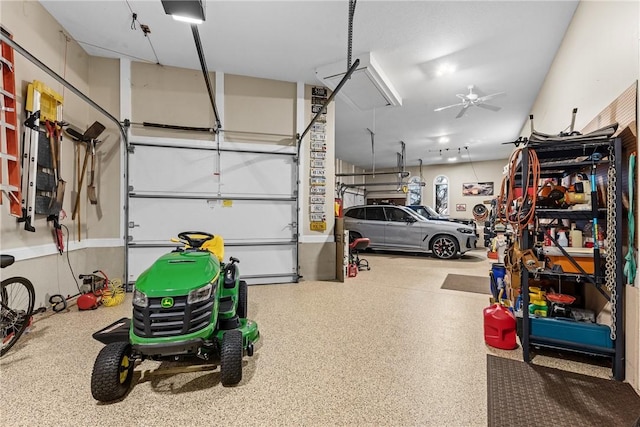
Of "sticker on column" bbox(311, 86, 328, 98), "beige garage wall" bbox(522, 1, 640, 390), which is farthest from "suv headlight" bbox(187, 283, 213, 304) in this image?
"sticker on column" bbox(311, 86, 328, 98)

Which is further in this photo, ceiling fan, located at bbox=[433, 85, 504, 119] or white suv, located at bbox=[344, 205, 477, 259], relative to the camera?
white suv, located at bbox=[344, 205, 477, 259]

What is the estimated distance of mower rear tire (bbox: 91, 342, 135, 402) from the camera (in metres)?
1.52

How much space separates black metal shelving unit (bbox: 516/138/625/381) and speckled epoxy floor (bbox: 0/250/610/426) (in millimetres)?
157

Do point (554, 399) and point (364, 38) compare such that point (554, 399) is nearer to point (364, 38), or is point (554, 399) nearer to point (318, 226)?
point (318, 226)

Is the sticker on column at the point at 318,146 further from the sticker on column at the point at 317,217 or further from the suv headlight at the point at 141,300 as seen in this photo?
the suv headlight at the point at 141,300

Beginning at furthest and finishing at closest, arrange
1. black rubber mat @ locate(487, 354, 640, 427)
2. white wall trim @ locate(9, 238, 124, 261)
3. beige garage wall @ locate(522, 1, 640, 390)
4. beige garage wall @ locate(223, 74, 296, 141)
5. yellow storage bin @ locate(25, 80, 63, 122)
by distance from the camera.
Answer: beige garage wall @ locate(223, 74, 296, 141), yellow storage bin @ locate(25, 80, 63, 122), white wall trim @ locate(9, 238, 124, 261), beige garage wall @ locate(522, 1, 640, 390), black rubber mat @ locate(487, 354, 640, 427)

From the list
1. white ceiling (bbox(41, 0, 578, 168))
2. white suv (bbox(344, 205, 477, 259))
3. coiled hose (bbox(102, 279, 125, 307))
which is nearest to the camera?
white ceiling (bbox(41, 0, 578, 168))

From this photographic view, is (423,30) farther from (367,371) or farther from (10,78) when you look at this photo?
(10,78)

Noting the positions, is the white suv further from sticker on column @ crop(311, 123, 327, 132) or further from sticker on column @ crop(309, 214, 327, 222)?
sticker on column @ crop(311, 123, 327, 132)

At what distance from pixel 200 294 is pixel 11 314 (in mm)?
1902

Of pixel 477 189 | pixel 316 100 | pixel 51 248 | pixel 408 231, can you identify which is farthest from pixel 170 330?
pixel 477 189

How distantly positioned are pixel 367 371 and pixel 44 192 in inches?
147

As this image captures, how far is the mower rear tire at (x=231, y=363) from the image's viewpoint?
1.66m

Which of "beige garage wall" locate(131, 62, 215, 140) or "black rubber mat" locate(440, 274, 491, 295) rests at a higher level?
"beige garage wall" locate(131, 62, 215, 140)
